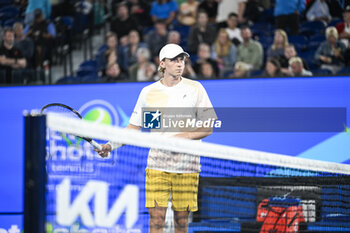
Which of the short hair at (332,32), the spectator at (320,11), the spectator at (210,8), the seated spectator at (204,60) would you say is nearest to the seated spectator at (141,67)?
the seated spectator at (204,60)

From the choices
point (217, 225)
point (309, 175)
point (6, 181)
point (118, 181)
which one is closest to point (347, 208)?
point (309, 175)

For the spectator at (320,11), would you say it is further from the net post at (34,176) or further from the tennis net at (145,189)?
the net post at (34,176)

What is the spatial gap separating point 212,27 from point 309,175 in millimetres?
4090

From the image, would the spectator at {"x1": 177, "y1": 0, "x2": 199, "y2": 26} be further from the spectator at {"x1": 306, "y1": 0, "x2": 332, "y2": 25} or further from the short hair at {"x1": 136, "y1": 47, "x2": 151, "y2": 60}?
the spectator at {"x1": 306, "y1": 0, "x2": 332, "y2": 25}

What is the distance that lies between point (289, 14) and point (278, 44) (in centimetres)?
91

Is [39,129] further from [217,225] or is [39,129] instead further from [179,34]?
[179,34]

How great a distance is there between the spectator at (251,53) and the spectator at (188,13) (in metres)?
1.40

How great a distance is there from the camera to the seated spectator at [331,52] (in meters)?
7.11

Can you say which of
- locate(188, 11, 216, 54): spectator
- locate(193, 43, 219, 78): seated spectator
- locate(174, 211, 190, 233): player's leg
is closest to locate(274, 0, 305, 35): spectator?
locate(188, 11, 216, 54): spectator

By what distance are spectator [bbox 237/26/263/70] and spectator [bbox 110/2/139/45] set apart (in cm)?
203

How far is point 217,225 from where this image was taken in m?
4.83

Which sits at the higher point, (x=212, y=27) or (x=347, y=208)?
(x=212, y=27)

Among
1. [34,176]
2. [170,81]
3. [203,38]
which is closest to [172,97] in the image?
[170,81]

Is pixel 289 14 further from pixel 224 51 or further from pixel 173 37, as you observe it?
pixel 173 37
